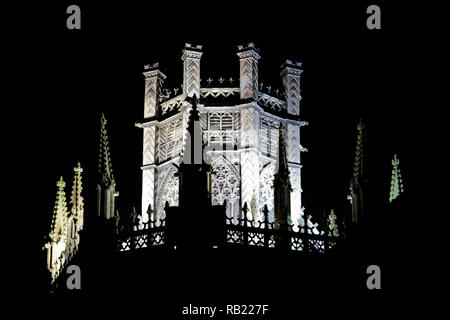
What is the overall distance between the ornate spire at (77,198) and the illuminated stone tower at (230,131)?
402 centimetres

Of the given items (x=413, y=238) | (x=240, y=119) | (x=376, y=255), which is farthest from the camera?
(x=240, y=119)

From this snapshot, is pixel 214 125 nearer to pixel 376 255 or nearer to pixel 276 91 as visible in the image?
pixel 276 91

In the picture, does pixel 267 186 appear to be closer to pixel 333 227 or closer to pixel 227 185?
pixel 227 185

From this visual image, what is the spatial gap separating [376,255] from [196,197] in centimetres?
668

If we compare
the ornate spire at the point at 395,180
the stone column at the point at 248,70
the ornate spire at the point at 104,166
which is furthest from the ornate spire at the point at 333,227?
the ornate spire at the point at 104,166

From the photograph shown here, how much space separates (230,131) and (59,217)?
340 inches

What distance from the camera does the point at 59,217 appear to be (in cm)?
3916

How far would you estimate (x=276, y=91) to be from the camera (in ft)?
145

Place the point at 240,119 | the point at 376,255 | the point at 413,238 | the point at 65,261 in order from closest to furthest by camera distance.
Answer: the point at 413,238
the point at 376,255
the point at 65,261
the point at 240,119

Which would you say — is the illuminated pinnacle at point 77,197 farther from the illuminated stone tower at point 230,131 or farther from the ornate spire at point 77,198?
the illuminated stone tower at point 230,131

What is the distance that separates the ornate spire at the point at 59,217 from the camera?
38.7 meters

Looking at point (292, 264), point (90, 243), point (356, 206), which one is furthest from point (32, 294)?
point (356, 206)
